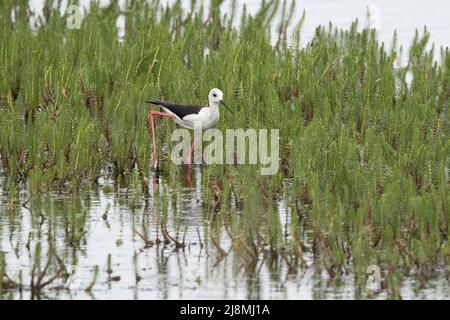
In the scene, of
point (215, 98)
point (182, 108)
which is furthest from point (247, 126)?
point (182, 108)

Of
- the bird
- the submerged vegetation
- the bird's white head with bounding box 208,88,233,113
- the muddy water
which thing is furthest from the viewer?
the bird's white head with bounding box 208,88,233,113

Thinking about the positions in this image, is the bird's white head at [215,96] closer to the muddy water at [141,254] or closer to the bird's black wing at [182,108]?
the bird's black wing at [182,108]

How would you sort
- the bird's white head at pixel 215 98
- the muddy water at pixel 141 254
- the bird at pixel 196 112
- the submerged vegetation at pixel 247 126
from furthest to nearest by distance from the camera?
the bird's white head at pixel 215 98, the bird at pixel 196 112, the submerged vegetation at pixel 247 126, the muddy water at pixel 141 254

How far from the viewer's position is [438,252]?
9.04 meters

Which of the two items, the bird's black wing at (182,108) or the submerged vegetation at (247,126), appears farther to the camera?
the bird's black wing at (182,108)

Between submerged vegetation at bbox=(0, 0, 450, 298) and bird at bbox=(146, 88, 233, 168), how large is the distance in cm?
14

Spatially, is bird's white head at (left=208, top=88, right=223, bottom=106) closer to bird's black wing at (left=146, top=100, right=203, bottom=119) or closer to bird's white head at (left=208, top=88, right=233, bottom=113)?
bird's white head at (left=208, top=88, right=233, bottom=113)

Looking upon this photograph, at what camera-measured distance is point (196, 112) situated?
12344 millimetres

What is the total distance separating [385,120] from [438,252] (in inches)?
146

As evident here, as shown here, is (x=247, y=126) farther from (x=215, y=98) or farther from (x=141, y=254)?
(x=141, y=254)

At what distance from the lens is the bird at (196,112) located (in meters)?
12.3

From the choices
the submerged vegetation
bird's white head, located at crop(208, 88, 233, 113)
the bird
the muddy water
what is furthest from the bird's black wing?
the muddy water

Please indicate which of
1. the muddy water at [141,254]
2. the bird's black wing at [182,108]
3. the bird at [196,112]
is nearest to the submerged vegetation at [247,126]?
the muddy water at [141,254]

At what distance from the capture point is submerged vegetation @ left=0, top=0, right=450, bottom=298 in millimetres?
9227
